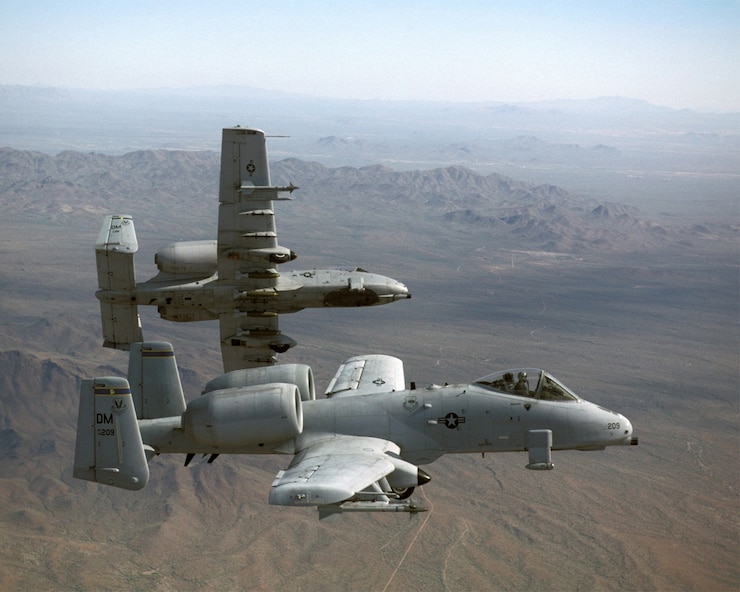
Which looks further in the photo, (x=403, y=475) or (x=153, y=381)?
(x=153, y=381)

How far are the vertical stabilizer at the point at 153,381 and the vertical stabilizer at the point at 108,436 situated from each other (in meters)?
3.55

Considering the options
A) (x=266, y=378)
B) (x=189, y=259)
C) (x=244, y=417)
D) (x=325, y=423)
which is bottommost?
(x=325, y=423)

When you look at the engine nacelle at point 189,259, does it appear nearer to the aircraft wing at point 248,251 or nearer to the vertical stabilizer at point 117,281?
the aircraft wing at point 248,251

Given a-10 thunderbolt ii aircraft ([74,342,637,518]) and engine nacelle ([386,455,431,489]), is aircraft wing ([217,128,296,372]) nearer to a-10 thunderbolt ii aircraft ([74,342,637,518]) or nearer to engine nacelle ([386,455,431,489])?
a-10 thunderbolt ii aircraft ([74,342,637,518])

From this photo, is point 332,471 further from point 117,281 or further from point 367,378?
point 117,281

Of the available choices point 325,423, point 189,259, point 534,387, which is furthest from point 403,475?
point 189,259

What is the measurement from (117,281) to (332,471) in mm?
17740

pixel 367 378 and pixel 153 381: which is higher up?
pixel 153 381

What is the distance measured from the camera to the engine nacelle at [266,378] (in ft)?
111

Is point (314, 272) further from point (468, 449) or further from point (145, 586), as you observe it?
point (145, 586)

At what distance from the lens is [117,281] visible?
42.2 m

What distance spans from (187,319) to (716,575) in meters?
152

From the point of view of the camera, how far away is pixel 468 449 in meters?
33.2

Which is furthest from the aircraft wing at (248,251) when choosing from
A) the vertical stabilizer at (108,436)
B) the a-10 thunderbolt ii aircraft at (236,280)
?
the vertical stabilizer at (108,436)
